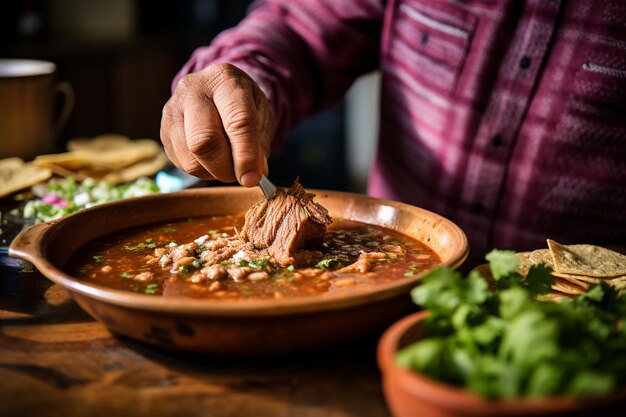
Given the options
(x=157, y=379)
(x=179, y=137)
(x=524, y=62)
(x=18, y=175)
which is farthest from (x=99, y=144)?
(x=157, y=379)

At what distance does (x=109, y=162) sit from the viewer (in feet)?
12.2

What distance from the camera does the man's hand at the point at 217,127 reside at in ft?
7.15

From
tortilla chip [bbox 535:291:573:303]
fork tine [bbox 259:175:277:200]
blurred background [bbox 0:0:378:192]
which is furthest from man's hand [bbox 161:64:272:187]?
blurred background [bbox 0:0:378:192]

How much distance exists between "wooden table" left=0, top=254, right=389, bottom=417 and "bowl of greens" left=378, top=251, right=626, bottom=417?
0.26m

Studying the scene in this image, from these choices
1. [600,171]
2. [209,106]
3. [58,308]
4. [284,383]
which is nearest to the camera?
[284,383]

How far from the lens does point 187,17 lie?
988cm

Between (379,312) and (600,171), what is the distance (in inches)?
68.2

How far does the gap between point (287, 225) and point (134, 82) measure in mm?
6873

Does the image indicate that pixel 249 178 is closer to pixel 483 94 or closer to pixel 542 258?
pixel 542 258

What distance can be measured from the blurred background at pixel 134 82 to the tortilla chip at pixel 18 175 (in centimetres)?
379

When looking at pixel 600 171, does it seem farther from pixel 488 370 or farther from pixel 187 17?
pixel 187 17

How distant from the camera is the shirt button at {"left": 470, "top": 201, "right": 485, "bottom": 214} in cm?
316

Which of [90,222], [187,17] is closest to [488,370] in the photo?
[90,222]

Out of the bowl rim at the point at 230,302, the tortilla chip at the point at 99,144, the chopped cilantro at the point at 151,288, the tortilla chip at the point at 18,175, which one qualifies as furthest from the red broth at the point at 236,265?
the tortilla chip at the point at 99,144
